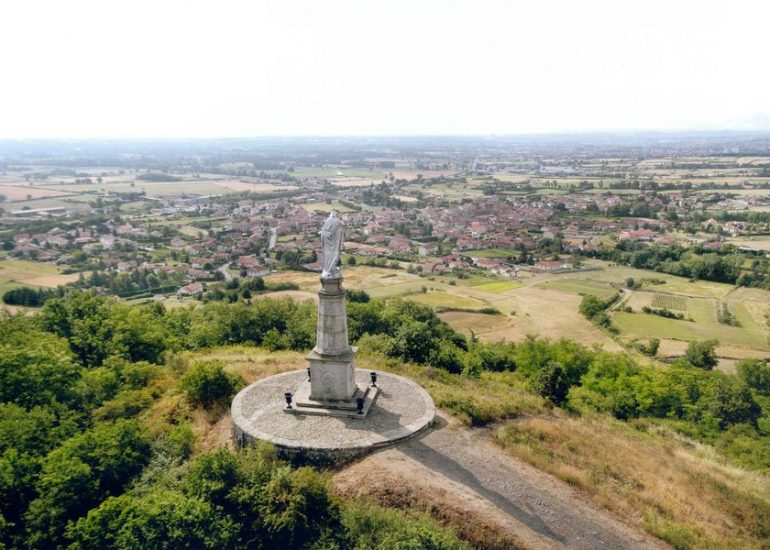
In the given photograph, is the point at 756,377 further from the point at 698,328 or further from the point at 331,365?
the point at 331,365

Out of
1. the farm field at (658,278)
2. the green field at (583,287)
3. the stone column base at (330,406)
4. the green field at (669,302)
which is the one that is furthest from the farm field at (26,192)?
the stone column base at (330,406)

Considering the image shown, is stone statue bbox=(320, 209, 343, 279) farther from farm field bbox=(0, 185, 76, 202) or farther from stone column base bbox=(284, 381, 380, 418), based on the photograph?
farm field bbox=(0, 185, 76, 202)

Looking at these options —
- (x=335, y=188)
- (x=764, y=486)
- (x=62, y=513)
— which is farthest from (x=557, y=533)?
(x=335, y=188)

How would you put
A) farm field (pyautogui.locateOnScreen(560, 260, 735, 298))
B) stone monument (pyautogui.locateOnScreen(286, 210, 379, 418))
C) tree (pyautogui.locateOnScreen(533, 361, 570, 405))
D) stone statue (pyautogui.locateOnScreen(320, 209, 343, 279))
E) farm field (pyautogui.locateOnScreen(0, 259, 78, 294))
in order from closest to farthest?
stone statue (pyautogui.locateOnScreen(320, 209, 343, 279)), stone monument (pyautogui.locateOnScreen(286, 210, 379, 418)), tree (pyautogui.locateOnScreen(533, 361, 570, 405)), farm field (pyautogui.locateOnScreen(560, 260, 735, 298)), farm field (pyautogui.locateOnScreen(0, 259, 78, 294))

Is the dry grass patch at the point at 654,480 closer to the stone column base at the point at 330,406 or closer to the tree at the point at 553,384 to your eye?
the tree at the point at 553,384

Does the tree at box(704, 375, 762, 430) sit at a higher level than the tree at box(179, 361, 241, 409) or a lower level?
A: lower

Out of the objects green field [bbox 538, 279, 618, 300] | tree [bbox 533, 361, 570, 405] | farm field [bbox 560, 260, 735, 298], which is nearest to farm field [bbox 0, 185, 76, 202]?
green field [bbox 538, 279, 618, 300]
